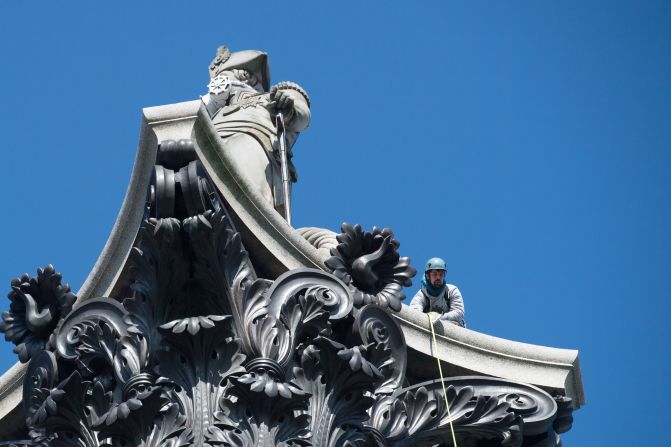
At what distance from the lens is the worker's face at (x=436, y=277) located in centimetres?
2156

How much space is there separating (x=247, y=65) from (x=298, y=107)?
6.34 feet

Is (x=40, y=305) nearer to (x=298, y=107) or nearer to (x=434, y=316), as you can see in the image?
(x=434, y=316)

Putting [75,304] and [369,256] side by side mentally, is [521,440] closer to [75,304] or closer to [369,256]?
[369,256]

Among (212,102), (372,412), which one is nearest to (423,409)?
(372,412)

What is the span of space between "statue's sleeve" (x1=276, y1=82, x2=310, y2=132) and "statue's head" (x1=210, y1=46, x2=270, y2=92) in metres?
1.18

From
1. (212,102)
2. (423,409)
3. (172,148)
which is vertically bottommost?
(423,409)

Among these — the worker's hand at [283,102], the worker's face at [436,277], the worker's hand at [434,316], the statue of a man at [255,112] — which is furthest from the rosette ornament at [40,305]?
the worker's hand at [283,102]

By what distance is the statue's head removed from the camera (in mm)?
28953

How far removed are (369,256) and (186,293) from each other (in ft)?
6.05

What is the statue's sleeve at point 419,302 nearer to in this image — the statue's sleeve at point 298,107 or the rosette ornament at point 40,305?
the rosette ornament at point 40,305

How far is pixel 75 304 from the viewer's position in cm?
1970

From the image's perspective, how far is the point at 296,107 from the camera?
27.4 m

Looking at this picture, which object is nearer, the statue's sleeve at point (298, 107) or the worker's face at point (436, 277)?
the worker's face at point (436, 277)

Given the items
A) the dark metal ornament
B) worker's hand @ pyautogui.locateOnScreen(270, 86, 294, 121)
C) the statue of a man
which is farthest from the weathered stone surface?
worker's hand @ pyautogui.locateOnScreen(270, 86, 294, 121)
